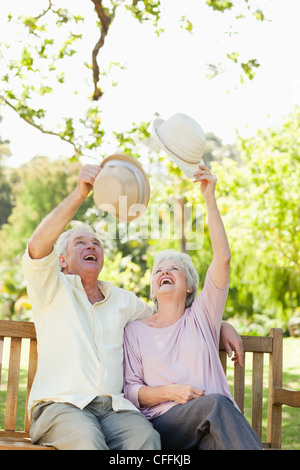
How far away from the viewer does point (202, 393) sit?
116 inches

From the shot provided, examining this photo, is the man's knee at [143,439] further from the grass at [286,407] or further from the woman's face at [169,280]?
the grass at [286,407]

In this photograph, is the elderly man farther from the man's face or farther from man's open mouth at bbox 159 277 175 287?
man's open mouth at bbox 159 277 175 287

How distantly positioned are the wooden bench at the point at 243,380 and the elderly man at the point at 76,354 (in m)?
0.37

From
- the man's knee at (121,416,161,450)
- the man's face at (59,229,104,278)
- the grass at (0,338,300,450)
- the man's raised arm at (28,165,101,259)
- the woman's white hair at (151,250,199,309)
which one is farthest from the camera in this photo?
the grass at (0,338,300,450)

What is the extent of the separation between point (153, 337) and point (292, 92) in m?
12.8

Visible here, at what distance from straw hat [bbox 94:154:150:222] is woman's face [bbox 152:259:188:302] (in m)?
0.45

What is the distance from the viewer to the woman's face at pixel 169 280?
3.30 meters

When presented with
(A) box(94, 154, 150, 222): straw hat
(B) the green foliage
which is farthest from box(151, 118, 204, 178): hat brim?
(B) the green foliage

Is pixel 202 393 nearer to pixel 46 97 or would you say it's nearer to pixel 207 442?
pixel 207 442

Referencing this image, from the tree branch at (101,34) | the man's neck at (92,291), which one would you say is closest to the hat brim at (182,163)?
the man's neck at (92,291)

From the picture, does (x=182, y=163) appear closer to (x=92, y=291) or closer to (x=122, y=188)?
(x=122, y=188)

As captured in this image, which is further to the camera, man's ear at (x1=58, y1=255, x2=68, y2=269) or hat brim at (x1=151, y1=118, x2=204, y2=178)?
man's ear at (x1=58, y1=255, x2=68, y2=269)

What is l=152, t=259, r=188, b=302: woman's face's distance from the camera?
3.30 metres
